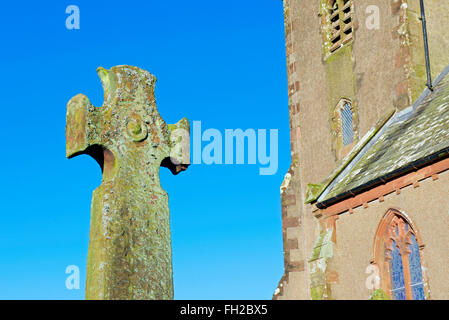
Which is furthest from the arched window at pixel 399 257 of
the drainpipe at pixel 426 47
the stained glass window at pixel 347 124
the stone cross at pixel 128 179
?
the stone cross at pixel 128 179

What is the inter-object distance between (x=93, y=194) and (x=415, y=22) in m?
14.1

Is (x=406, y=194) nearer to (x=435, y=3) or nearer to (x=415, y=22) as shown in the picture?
(x=415, y=22)

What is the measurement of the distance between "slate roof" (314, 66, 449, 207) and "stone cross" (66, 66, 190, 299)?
7900 millimetres

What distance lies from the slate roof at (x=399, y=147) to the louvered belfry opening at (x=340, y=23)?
147 inches

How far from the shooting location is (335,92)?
18.3 m

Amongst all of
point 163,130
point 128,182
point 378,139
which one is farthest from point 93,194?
point 378,139

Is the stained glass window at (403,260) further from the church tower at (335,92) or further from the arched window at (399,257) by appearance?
the church tower at (335,92)

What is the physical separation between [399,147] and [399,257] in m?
2.60

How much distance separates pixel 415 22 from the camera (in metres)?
16.0

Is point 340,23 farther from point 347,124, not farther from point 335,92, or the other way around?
point 347,124

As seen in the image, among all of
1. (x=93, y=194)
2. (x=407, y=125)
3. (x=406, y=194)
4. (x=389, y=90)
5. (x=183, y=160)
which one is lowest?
(x=93, y=194)

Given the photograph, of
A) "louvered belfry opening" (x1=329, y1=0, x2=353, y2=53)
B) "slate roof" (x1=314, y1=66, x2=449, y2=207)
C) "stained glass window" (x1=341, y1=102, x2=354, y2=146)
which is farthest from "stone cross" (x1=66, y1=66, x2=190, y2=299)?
"louvered belfry opening" (x1=329, y1=0, x2=353, y2=53)

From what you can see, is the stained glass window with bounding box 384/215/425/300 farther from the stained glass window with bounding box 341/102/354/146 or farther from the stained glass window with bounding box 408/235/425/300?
the stained glass window with bounding box 341/102/354/146

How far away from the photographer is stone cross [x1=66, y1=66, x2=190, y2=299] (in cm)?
404
